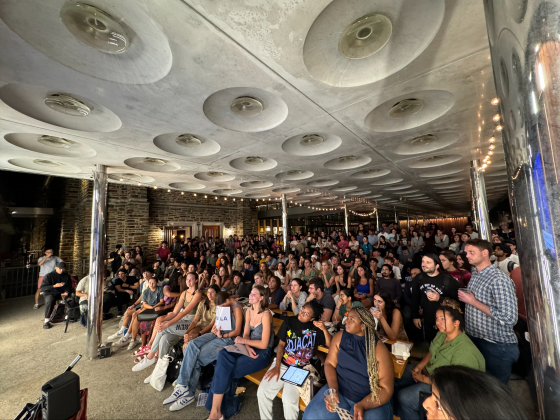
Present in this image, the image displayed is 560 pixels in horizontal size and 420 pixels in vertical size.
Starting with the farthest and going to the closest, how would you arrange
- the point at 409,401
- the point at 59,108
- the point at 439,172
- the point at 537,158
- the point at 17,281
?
the point at 17,281 → the point at 439,172 → the point at 59,108 → the point at 409,401 → the point at 537,158

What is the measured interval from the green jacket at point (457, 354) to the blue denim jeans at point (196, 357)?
2.44 metres

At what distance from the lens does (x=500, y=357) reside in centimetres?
228

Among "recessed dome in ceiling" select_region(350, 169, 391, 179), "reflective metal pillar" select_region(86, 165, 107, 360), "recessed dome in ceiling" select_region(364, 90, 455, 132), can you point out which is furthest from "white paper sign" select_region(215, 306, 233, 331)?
"recessed dome in ceiling" select_region(350, 169, 391, 179)

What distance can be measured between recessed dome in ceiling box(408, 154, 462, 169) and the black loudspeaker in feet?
23.6

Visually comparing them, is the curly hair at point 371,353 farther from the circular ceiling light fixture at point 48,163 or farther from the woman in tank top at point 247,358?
the circular ceiling light fixture at point 48,163

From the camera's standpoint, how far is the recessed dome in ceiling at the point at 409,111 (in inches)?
123

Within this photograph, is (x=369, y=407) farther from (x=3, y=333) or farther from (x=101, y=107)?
(x=3, y=333)

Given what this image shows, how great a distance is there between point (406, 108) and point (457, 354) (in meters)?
3.32

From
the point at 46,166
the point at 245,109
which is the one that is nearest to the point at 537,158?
the point at 245,109

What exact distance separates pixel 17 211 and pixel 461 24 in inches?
623

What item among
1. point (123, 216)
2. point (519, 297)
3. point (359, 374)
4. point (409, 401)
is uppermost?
point (123, 216)

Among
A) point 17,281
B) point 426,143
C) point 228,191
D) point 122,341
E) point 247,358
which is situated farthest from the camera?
point 228,191

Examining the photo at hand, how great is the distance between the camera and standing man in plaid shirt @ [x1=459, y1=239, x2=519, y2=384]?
220 cm

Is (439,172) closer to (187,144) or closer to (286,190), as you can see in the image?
(286,190)
